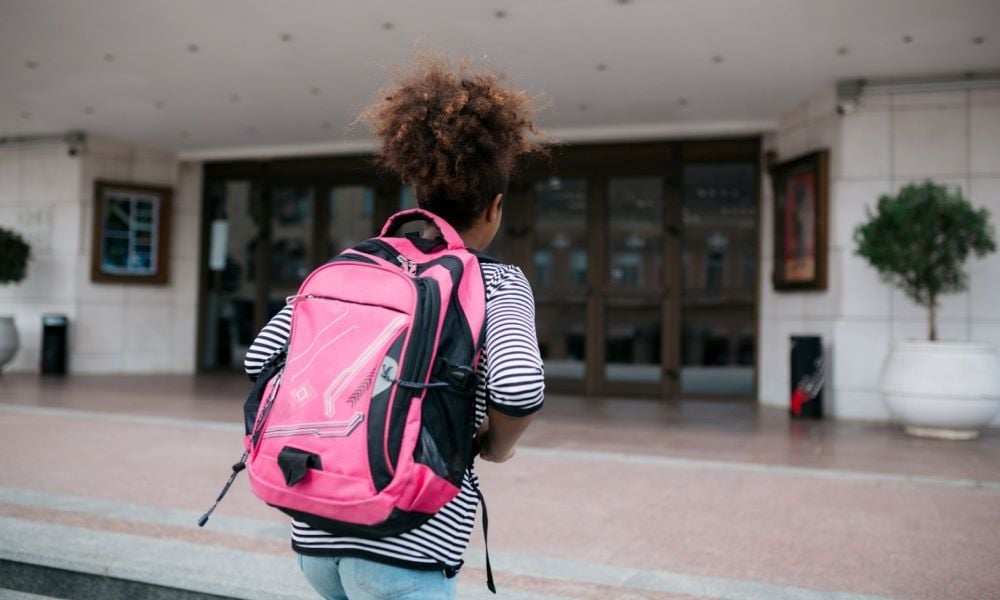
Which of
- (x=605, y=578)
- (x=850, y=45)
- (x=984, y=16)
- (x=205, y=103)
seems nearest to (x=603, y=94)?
(x=850, y=45)

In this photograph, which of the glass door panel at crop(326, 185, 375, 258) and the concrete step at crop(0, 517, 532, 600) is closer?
the concrete step at crop(0, 517, 532, 600)

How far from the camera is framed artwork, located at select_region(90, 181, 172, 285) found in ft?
39.4

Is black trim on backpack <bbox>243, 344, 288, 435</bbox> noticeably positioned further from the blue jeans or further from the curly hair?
the curly hair

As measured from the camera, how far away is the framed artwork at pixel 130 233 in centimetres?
1202

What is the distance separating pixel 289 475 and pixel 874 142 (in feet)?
27.8

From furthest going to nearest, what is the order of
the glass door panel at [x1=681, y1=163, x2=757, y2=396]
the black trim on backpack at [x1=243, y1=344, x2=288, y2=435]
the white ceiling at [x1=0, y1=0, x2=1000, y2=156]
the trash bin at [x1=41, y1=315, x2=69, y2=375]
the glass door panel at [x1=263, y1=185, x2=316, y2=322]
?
the glass door panel at [x1=263, y1=185, x2=316, y2=322], the trash bin at [x1=41, y1=315, x2=69, y2=375], the glass door panel at [x1=681, y1=163, x2=757, y2=396], the white ceiling at [x1=0, y1=0, x2=1000, y2=156], the black trim on backpack at [x1=243, y1=344, x2=288, y2=435]

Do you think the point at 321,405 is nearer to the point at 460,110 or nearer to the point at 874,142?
the point at 460,110

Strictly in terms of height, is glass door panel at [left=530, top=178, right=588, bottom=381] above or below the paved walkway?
above

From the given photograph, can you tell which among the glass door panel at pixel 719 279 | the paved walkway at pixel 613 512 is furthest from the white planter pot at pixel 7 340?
the glass door panel at pixel 719 279

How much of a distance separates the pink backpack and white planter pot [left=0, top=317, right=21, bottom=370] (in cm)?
1165

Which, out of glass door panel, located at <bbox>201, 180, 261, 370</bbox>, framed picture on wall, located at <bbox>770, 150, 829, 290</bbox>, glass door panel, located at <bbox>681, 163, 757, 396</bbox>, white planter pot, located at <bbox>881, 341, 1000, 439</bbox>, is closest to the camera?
white planter pot, located at <bbox>881, 341, 1000, 439</bbox>

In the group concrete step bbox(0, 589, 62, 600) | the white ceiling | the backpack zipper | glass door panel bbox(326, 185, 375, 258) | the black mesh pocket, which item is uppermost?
the white ceiling

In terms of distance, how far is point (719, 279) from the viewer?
1035 cm

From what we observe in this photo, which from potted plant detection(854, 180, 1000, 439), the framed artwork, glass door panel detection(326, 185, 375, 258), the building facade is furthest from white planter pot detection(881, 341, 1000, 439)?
the framed artwork
